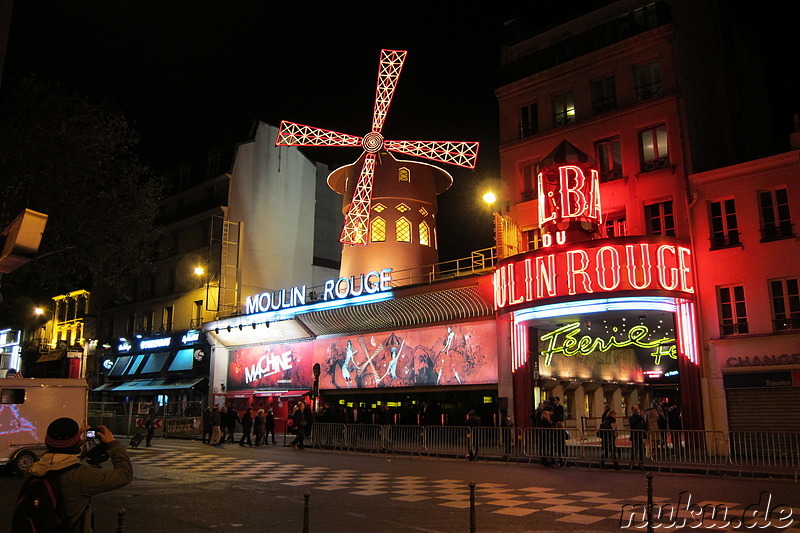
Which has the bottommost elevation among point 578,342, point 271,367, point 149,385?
point 149,385

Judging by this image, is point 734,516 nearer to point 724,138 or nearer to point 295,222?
point 724,138

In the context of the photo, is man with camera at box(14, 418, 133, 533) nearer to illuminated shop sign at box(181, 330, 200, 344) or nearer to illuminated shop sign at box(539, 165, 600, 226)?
illuminated shop sign at box(539, 165, 600, 226)

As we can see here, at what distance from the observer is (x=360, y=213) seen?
27922 mm

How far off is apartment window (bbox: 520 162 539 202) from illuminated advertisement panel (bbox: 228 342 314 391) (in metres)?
12.0

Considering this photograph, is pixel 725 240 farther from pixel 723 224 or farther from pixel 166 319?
pixel 166 319

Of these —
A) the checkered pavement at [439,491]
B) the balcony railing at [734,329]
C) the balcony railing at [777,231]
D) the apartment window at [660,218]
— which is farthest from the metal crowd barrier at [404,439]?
the balcony railing at [777,231]

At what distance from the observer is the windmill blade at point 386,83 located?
95.9ft

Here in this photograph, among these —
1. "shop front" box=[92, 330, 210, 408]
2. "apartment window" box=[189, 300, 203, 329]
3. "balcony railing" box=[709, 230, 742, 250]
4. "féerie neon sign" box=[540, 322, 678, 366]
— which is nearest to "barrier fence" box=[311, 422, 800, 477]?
"féerie neon sign" box=[540, 322, 678, 366]

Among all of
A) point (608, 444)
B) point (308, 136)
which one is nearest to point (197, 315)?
point (308, 136)

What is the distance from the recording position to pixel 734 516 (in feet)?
28.5

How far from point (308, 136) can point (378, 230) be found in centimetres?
535

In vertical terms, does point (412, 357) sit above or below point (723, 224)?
below

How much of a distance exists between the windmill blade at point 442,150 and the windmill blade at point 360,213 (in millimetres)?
1642

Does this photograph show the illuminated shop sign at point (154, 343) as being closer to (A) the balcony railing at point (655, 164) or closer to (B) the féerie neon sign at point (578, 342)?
(B) the féerie neon sign at point (578, 342)
